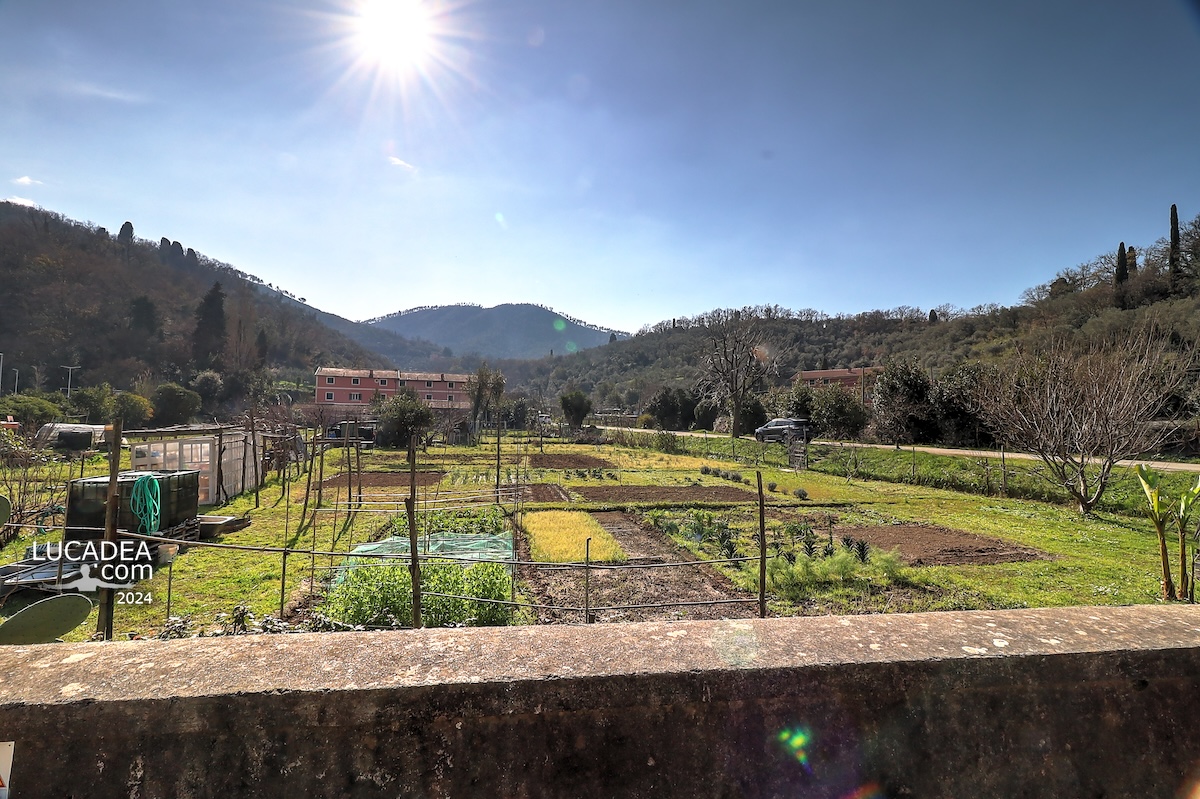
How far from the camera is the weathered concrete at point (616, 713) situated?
3.61ft

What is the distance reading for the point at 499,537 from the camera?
1004cm

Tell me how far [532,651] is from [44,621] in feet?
5.13

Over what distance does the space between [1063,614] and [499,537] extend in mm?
9174

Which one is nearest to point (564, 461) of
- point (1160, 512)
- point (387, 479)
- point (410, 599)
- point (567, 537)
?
point (387, 479)

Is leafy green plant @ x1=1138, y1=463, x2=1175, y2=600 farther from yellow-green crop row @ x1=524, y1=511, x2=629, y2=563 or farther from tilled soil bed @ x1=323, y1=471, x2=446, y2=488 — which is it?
tilled soil bed @ x1=323, y1=471, x2=446, y2=488

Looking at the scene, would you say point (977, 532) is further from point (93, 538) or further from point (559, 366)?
point (559, 366)

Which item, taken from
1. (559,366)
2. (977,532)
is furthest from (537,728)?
(559,366)

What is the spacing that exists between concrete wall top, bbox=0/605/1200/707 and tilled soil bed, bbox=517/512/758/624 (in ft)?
18.1

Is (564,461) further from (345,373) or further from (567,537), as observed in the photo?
(345,373)

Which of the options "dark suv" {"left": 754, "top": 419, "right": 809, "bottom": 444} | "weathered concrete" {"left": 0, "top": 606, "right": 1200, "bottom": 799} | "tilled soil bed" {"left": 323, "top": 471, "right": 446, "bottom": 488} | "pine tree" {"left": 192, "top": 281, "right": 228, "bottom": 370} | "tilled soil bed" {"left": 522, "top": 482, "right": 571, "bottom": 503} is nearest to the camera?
"weathered concrete" {"left": 0, "top": 606, "right": 1200, "bottom": 799}

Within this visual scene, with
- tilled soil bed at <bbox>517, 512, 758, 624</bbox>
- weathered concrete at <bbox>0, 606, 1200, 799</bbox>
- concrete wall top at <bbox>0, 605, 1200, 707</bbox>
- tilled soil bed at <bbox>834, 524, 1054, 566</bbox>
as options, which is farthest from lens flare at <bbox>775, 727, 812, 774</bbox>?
tilled soil bed at <bbox>834, 524, 1054, 566</bbox>

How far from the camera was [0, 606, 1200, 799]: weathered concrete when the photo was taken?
1102 millimetres

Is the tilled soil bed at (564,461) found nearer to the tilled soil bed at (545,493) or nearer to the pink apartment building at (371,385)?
the tilled soil bed at (545,493)

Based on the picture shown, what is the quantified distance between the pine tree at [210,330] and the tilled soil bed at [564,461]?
53284 millimetres
